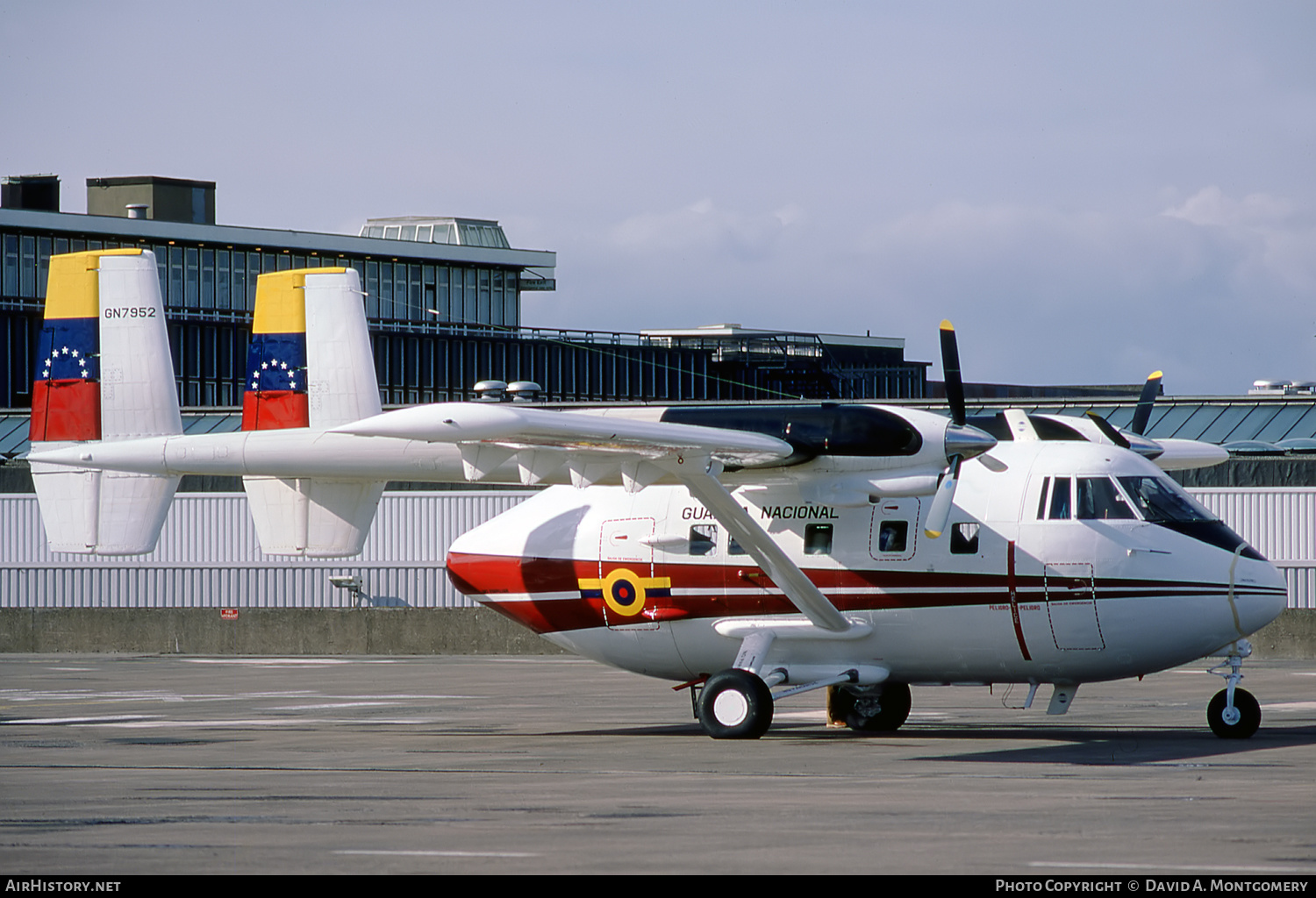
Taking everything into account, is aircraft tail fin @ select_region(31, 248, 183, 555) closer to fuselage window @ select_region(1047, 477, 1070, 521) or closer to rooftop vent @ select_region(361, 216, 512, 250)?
fuselage window @ select_region(1047, 477, 1070, 521)

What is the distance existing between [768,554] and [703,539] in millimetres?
1473

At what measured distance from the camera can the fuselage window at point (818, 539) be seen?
21.0 m

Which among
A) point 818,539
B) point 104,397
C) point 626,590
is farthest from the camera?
point 104,397

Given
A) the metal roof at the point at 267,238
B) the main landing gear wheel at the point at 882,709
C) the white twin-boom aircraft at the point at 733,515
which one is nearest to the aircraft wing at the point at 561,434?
the white twin-boom aircraft at the point at 733,515

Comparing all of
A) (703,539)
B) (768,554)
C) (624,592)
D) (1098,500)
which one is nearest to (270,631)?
(624,592)

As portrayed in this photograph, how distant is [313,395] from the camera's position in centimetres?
2320

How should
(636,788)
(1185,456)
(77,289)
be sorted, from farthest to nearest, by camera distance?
(77,289), (1185,456), (636,788)

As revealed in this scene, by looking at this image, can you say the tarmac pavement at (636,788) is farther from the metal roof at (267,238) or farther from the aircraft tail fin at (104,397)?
the metal roof at (267,238)

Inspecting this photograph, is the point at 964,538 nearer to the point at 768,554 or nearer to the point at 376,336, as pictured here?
the point at 768,554

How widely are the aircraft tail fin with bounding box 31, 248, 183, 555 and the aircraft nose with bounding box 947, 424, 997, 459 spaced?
10.6 m

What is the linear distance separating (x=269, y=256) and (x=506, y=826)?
67564 mm

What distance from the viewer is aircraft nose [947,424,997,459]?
1942cm

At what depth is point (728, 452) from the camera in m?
19.3
